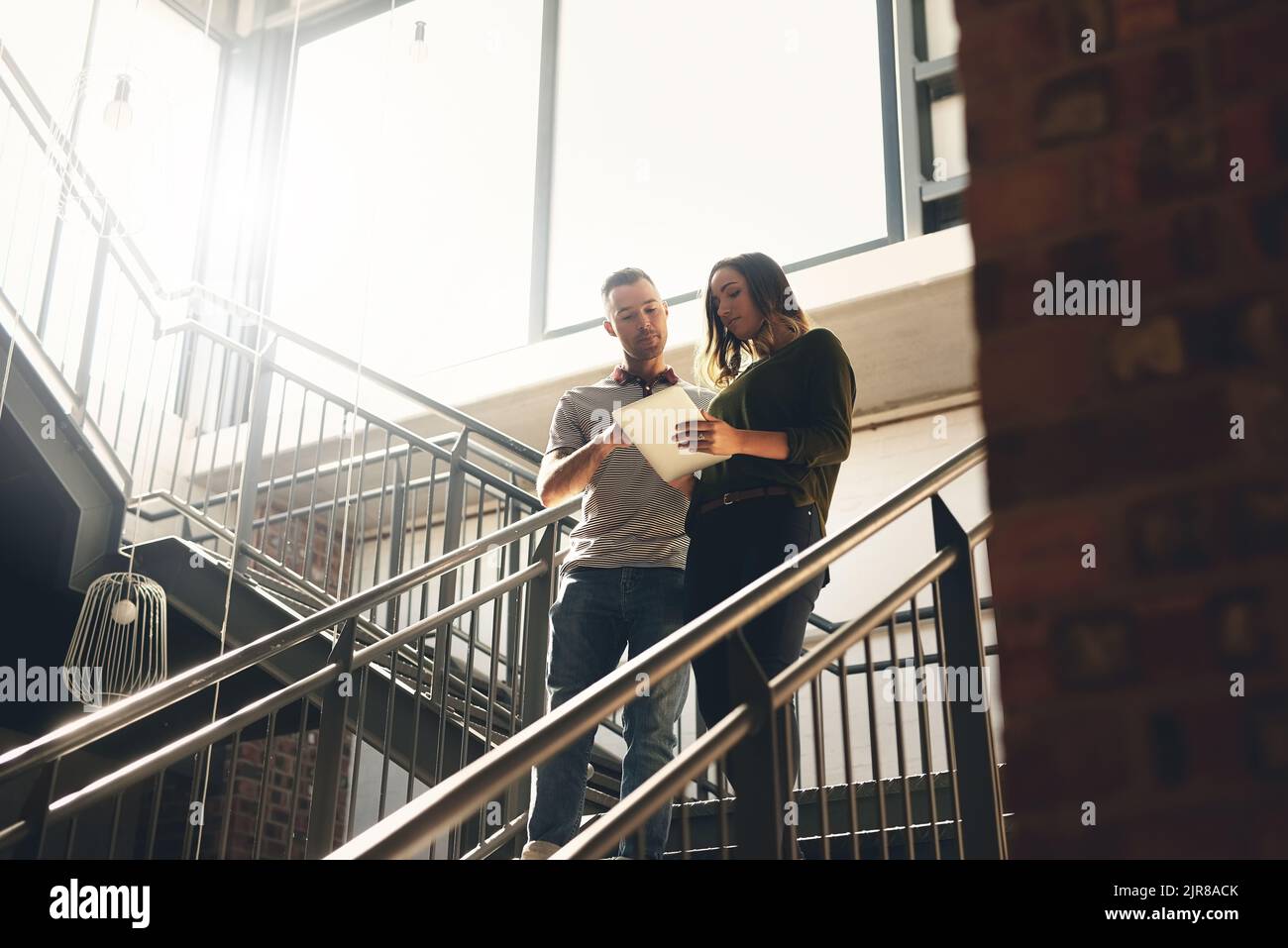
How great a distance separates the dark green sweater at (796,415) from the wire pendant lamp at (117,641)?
8.03 ft

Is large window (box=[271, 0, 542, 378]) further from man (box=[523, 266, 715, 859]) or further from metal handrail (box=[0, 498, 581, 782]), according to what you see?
man (box=[523, 266, 715, 859])

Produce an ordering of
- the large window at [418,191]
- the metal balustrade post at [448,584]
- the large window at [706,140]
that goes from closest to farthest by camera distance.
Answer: the metal balustrade post at [448,584] < the large window at [706,140] < the large window at [418,191]

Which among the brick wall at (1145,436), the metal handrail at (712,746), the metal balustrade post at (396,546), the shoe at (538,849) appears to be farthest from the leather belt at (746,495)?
the metal balustrade post at (396,546)

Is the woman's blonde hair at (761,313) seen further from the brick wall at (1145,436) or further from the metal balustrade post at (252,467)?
the metal balustrade post at (252,467)

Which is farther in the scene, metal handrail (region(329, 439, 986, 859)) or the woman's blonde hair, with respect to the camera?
the woman's blonde hair

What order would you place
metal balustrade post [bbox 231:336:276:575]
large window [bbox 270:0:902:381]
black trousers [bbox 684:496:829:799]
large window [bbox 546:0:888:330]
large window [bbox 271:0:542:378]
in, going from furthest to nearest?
1. large window [bbox 271:0:542:378]
2. large window [bbox 270:0:902:381]
3. large window [bbox 546:0:888:330]
4. metal balustrade post [bbox 231:336:276:575]
5. black trousers [bbox 684:496:829:799]

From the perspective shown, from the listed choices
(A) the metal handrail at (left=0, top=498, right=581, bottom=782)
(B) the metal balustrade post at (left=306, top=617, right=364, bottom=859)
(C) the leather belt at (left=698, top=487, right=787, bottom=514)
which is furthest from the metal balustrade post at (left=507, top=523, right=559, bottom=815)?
(C) the leather belt at (left=698, top=487, right=787, bottom=514)

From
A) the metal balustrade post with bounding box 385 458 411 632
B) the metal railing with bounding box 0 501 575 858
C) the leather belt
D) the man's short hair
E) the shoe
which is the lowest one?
the shoe

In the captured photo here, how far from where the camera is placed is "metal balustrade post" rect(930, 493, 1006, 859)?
214 cm

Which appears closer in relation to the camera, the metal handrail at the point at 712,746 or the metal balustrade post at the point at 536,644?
the metal handrail at the point at 712,746

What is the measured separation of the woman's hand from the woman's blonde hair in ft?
1.20

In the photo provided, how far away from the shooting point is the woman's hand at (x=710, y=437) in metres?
2.58

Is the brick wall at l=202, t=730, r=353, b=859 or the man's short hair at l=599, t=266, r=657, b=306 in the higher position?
the man's short hair at l=599, t=266, r=657, b=306
